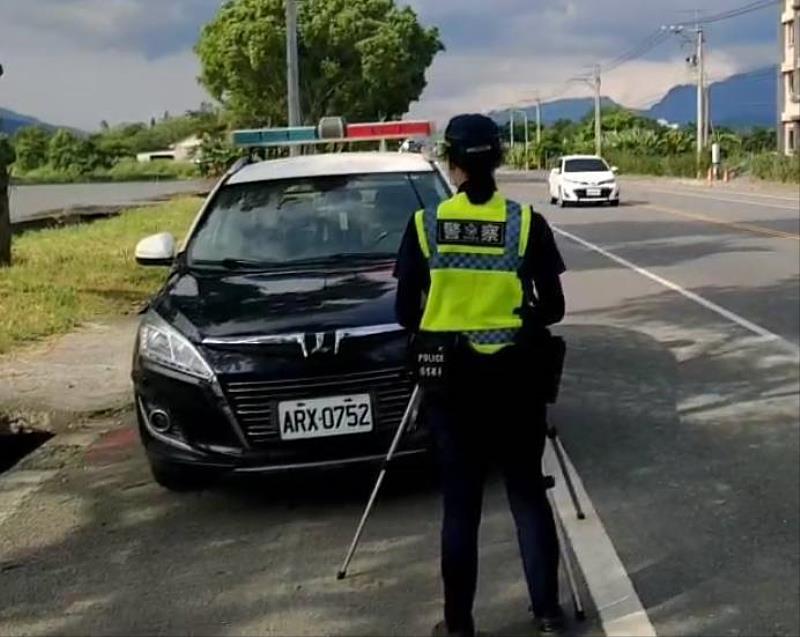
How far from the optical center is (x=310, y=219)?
7.35m

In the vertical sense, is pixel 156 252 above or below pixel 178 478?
above

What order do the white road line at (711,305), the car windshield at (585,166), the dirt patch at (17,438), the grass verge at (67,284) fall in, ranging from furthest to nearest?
the car windshield at (585,166) → the grass verge at (67,284) → the white road line at (711,305) → the dirt patch at (17,438)

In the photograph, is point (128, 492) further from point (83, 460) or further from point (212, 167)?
point (212, 167)

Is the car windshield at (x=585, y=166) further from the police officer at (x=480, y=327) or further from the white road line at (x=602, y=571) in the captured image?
the police officer at (x=480, y=327)

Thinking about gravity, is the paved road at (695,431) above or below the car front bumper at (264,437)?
below

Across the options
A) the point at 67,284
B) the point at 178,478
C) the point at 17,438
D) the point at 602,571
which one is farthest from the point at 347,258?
the point at 67,284

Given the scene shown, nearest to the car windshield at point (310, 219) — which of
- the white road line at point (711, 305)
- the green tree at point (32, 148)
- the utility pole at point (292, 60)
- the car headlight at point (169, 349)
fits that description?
the car headlight at point (169, 349)

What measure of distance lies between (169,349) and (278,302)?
1.83 feet

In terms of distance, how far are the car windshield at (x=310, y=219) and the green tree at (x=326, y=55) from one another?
153 ft

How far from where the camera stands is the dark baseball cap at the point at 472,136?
4023 mm

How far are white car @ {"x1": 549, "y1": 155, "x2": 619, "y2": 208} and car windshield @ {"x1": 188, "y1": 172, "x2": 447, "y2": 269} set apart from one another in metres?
27.9

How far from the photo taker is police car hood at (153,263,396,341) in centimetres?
575

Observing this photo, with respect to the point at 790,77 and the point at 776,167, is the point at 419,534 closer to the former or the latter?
the point at 776,167

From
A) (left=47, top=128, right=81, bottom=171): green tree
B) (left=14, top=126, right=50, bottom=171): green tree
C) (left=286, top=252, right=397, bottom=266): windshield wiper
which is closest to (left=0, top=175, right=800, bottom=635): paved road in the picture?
(left=286, top=252, right=397, bottom=266): windshield wiper
